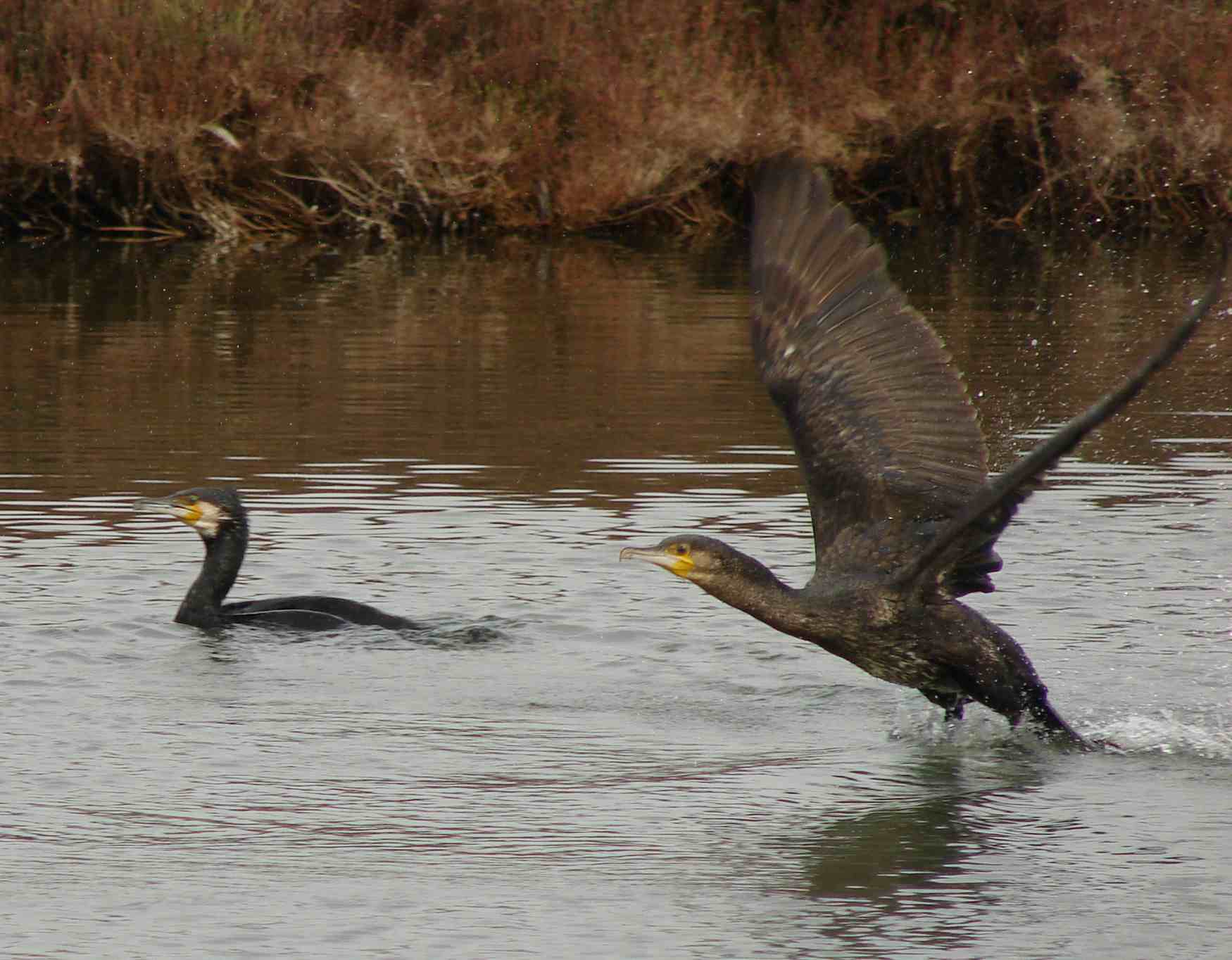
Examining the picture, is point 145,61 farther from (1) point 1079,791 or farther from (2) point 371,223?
(1) point 1079,791

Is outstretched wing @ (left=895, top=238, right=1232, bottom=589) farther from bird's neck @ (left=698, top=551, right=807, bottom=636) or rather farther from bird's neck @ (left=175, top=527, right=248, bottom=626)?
bird's neck @ (left=175, top=527, right=248, bottom=626)

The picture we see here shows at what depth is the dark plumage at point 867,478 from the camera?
22.3 feet

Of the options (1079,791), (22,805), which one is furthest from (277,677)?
(1079,791)

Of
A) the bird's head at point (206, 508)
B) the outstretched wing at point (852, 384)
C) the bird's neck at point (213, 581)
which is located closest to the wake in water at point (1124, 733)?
the outstretched wing at point (852, 384)

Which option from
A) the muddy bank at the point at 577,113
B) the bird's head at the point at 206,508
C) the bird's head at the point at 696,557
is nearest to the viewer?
the bird's head at the point at 696,557

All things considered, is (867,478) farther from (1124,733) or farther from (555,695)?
(555,695)

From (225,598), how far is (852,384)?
10.0ft

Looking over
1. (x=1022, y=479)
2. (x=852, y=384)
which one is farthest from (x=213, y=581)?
(x=1022, y=479)

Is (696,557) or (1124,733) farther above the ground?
(696,557)

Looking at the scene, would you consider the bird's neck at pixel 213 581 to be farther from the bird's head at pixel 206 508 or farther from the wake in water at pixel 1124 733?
the wake in water at pixel 1124 733

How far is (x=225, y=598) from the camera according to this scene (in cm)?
900

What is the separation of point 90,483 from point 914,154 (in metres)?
15.7

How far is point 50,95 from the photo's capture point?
23.1 metres

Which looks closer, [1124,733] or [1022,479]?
[1022,479]
